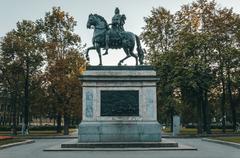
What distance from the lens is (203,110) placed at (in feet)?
188

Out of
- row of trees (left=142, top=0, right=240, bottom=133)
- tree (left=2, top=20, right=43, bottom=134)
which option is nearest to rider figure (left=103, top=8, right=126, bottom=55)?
row of trees (left=142, top=0, right=240, bottom=133)

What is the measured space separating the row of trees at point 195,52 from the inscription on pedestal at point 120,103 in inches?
912

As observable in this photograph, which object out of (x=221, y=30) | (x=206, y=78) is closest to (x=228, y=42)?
(x=221, y=30)

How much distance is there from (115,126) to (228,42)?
3129 cm

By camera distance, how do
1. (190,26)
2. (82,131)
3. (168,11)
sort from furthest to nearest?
(168,11) → (190,26) → (82,131)

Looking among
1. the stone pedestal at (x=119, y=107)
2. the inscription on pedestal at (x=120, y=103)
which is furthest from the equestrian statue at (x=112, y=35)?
the inscription on pedestal at (x=120, y=103)

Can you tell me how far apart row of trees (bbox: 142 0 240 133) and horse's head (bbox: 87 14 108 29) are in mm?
22101

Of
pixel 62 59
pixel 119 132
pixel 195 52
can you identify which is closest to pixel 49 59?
pixel 62 59

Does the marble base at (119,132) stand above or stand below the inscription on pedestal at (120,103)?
below

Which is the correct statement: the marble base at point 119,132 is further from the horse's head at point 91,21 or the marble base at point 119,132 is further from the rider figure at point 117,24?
the horse's head at point 91,21

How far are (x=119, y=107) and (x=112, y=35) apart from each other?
5536mm

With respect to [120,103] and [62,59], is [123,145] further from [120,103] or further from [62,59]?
[62,59]

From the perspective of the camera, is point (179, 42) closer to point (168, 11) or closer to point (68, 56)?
point (168, 11)

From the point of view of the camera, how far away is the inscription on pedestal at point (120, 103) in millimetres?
29766
